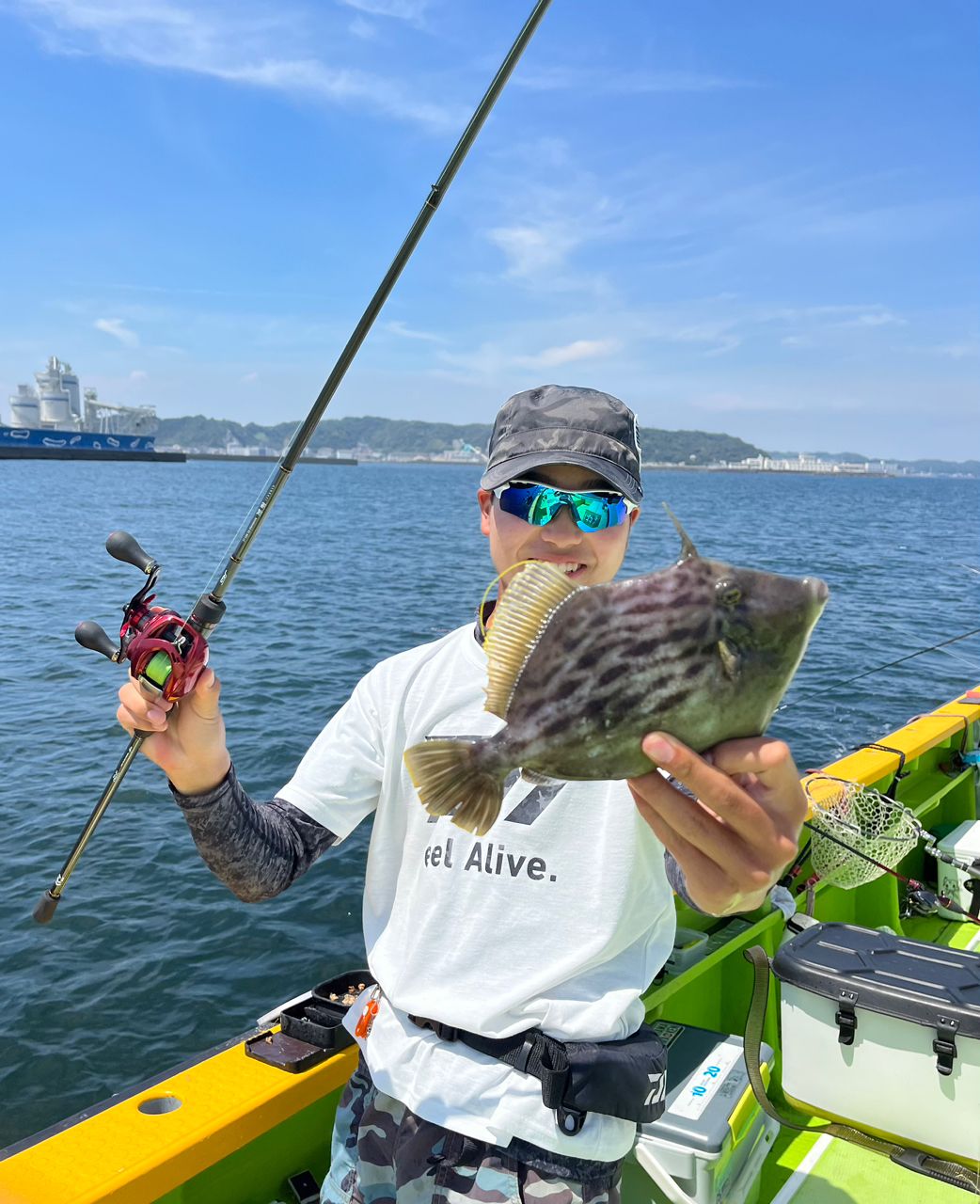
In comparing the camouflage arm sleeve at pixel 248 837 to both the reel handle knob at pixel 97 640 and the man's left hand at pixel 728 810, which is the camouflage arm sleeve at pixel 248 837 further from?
the man's left hand at pixel 728 810

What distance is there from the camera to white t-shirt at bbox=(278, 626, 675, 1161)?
243 cm

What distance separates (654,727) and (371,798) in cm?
143

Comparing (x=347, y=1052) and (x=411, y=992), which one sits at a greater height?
(x=411, y=992)

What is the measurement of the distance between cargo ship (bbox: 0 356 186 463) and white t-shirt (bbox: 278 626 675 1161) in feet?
475

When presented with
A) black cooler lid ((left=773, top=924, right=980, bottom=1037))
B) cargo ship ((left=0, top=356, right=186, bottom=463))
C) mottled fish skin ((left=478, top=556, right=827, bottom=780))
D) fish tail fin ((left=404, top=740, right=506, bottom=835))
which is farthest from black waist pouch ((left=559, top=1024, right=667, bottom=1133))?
cargo ship ((left=0, top=356, right=186, bottom=463))

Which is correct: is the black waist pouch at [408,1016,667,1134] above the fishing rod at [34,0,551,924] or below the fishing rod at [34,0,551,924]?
below

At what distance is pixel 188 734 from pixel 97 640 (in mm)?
416

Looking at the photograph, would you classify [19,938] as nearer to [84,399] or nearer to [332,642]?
[332,642]

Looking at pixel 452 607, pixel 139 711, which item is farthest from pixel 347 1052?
pixel 452 607

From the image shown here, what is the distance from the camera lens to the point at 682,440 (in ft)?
392

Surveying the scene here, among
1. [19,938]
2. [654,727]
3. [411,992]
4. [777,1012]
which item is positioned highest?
[654,727]

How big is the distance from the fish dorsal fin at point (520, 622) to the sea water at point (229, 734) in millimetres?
1879

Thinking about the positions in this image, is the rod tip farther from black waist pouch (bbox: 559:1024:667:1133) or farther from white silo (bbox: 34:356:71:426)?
white silo (bbox: 34:356:71:426)

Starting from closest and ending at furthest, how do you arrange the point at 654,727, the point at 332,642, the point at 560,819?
the point at 654,727
the point at 560,819
the point at 332,642
